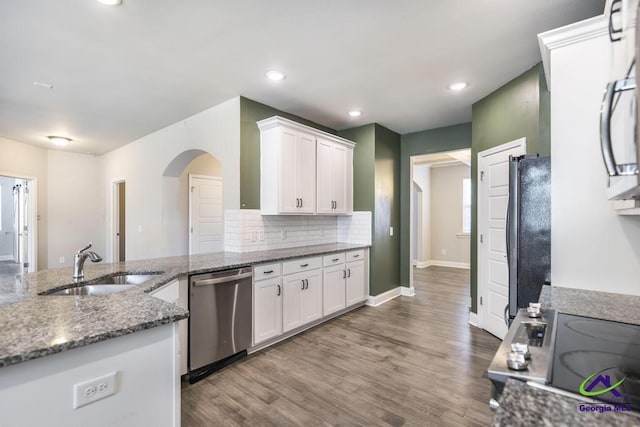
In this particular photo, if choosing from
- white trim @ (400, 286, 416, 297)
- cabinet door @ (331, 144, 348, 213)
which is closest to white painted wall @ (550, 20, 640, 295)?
cabinet door @ (331, 144, 348, 213)

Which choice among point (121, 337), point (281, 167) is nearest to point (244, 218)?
point (281, 167)

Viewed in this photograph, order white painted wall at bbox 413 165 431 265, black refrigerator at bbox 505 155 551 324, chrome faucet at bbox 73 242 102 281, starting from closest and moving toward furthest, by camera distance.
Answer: black refrigerator at bbox 505 155 551 324 < chrome faucet at bbox 73 242 102 281 < white painted wall at bbox 413 165 431 265

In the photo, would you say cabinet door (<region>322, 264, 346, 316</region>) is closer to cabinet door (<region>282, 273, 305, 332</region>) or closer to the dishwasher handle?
cabinet door (<region>282, 273, 305, 332</region>)

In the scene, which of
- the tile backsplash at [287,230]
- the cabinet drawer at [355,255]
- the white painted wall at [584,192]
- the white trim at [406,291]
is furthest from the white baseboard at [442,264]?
the white painted wall at [584,192]

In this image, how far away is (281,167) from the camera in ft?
12.0

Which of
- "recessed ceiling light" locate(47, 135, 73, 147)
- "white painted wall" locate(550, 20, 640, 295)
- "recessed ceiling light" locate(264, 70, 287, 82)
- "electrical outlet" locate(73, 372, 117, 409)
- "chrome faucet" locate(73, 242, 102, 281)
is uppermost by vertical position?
"recessed ceiling light" locate(264, 70, 287, 82)

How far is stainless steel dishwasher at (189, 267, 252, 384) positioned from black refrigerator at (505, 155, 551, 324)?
2.16 m

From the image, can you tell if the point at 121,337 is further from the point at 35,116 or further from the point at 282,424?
the point at 35,116

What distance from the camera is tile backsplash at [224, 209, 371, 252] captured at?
142 inches

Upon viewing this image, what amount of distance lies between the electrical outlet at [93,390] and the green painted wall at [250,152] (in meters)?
2.57

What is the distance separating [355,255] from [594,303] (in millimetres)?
3071

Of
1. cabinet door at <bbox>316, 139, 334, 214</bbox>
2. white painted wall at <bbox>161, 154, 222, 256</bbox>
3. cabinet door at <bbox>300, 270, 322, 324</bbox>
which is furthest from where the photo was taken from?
white painted wall at <bbox>161, 154, 222, 256</bbox>

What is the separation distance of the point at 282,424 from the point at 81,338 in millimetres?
1447

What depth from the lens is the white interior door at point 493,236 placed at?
3250 millimetres
